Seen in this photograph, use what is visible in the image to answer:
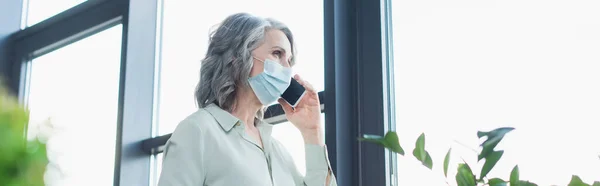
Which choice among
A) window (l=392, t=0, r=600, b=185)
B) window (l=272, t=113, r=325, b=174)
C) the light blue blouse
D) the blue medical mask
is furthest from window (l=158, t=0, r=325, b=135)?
the light blue blouse

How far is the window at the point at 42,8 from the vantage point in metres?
3.97

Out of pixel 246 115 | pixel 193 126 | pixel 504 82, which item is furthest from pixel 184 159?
pixel 504 82

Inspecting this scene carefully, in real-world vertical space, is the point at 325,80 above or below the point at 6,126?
above

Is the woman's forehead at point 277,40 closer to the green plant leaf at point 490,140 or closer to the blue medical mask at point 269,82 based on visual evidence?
the blue medical mask at point 269,82

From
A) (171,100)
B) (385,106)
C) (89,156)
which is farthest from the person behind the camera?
(89,156)

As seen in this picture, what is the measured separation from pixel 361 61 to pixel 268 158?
546 millimetres

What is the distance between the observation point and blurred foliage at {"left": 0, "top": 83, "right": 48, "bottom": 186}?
0.33 m

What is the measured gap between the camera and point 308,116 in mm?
2154

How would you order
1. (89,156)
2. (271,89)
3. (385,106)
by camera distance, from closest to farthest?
(271,89) → (385,106) → (89,156)

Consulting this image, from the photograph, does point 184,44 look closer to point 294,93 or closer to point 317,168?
point 294,93

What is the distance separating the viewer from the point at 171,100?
10.7 feet

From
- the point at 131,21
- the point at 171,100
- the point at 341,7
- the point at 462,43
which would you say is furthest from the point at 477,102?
the point at 131,21

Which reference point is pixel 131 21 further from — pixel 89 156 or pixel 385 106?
pixel 385 106

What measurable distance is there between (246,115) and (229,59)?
0.16m
